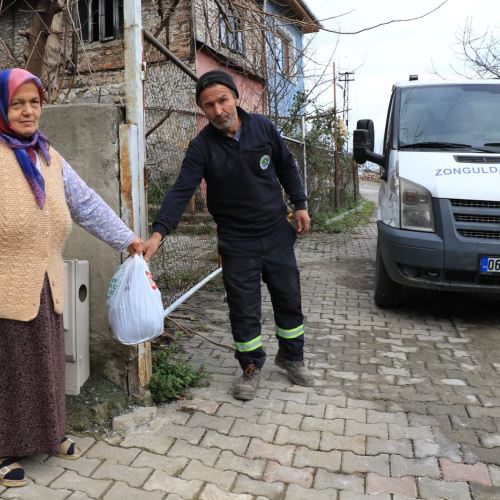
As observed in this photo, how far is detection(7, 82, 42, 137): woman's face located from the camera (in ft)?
6.91

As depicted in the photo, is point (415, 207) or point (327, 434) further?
point (415, 207)

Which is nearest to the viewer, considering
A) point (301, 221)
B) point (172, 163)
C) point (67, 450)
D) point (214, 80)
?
point (67, 450)

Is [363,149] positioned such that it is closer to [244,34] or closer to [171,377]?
[244,34]

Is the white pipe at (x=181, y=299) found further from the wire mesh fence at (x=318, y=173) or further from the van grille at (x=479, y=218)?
the wire mesh fence at (x=318, y=173)

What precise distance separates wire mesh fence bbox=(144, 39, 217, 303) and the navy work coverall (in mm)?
424

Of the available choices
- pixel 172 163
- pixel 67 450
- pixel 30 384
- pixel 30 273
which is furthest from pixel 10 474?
pixel 172 163

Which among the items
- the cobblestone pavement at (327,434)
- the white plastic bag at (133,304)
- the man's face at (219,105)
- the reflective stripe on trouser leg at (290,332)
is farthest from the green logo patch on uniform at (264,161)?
the cobblestone pavement at (327,434)

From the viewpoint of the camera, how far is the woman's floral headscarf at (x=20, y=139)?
6.82ft

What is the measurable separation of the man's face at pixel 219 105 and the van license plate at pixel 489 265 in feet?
8.09

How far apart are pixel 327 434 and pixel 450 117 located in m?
3.41

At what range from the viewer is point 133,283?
2602 millimetres

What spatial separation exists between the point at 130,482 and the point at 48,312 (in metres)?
0.85

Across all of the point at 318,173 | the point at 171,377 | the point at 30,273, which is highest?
the point at 318,173

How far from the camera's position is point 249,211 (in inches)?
123
